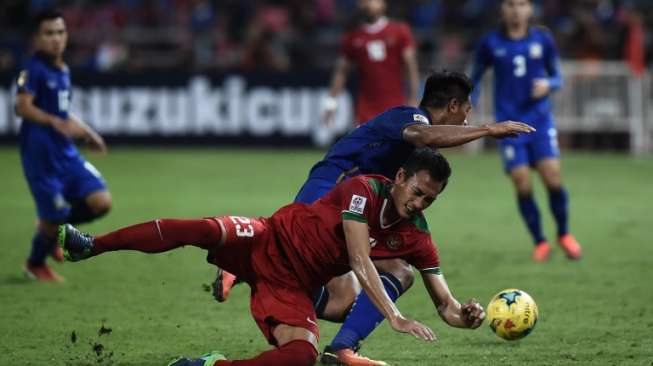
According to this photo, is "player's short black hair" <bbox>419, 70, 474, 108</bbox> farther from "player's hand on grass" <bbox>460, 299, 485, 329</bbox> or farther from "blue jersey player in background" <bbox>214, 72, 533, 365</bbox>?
"player's hand on grass" <bbox>460, 299, 485, 329</bbox>

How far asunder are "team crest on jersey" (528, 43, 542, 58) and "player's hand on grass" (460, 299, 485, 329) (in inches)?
212

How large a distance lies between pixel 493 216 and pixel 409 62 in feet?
7.15

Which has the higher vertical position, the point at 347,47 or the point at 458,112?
the point at 458,112

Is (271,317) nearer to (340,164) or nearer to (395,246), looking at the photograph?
(395,246)

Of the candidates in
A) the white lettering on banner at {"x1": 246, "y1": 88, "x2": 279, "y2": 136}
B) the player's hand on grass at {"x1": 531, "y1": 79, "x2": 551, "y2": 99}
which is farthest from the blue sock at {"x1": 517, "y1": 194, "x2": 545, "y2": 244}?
the white lettering on banner at {"x1": 246, "y1": 88, "x2": 279, "y2": 136}

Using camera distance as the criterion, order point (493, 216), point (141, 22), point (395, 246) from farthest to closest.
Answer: point (141, 22) → point (493, 216) → point (395, 246)

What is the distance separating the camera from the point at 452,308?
240 inches

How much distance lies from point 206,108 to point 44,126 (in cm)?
1076

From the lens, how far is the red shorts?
5.98 m

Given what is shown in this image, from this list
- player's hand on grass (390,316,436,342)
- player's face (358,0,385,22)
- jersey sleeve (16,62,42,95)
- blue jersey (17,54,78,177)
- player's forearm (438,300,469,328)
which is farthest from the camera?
player's face (358,0,385,22)

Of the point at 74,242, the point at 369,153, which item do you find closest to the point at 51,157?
the point at 369,153

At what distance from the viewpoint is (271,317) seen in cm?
595

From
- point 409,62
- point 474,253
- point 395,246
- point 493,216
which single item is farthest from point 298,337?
point 493,216

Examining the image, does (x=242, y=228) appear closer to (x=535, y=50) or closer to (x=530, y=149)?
(x=530, y=149)
